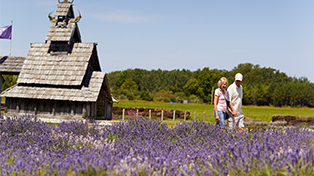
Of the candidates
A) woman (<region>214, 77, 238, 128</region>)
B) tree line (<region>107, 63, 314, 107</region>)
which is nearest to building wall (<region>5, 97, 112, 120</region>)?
woman (<region>214, 77, 238, 128</region>)

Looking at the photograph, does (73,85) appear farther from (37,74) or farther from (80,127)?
(80,127)

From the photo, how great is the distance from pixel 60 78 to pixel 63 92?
3.01 feet

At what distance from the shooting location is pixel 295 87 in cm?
9650

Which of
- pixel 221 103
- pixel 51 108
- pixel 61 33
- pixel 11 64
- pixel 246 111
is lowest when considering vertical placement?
pixel 246 111

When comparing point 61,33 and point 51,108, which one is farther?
point 61,33

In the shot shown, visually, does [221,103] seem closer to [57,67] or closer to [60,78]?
[60,78]

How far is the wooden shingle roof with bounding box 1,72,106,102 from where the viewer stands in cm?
1573

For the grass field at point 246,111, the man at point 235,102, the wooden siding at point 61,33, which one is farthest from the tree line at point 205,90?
the man at point 235,102

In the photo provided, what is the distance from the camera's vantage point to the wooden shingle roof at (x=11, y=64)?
18234mm

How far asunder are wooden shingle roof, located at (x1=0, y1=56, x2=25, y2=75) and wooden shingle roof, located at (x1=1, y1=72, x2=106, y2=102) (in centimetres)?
168

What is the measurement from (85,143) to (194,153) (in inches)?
88.0

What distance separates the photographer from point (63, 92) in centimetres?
1609

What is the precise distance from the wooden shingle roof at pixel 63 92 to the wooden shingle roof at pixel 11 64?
1.68 metres

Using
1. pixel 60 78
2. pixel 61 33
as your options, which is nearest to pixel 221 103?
pixel 60 78
